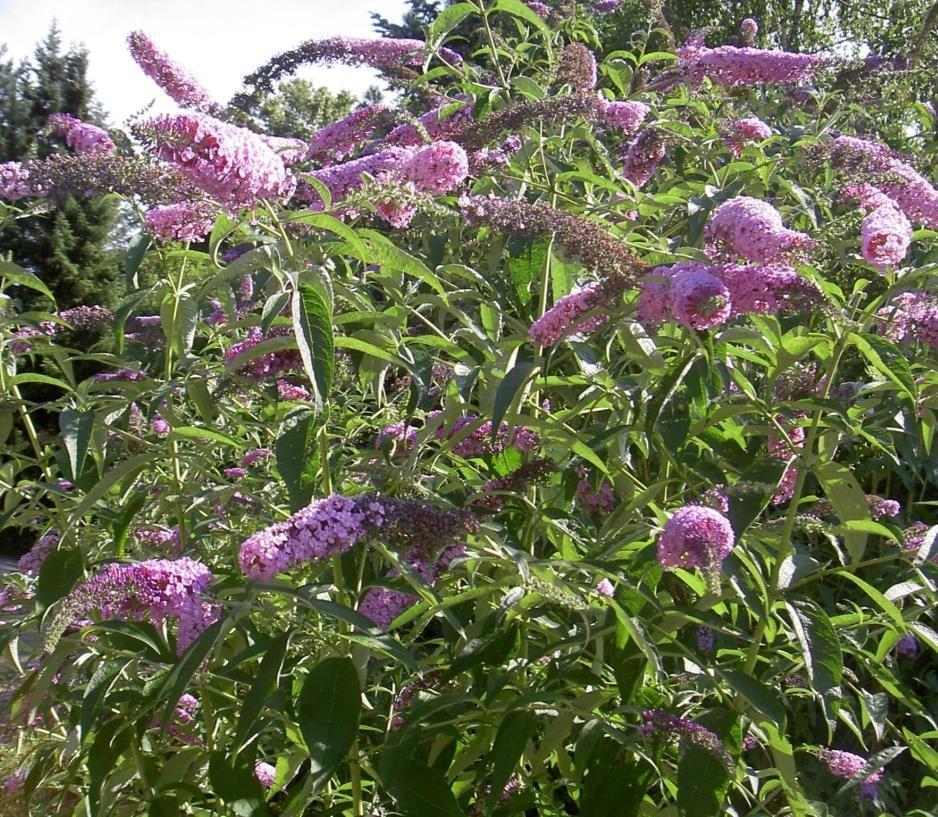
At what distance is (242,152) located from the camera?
1.63 metres

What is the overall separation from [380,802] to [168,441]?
947 millimetres

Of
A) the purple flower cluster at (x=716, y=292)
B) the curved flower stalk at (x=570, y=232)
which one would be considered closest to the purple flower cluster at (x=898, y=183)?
the purple flower cluster at (x=716, y=292)

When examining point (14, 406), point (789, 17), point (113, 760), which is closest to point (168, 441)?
point (14, 406)

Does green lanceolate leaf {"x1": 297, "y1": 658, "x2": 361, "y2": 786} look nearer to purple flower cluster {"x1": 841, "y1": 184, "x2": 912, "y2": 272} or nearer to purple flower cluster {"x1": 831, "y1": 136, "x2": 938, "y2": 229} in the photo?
purple flower cluster {"x1": 841, "y1": 184, "x2": 912, "y2": 272}

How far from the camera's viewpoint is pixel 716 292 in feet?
5.21

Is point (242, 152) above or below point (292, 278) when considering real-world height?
above

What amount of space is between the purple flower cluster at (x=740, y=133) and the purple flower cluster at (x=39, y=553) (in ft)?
6.31

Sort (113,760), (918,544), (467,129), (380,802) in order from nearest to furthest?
(113,760), (918,544), (467,129), (380,802)

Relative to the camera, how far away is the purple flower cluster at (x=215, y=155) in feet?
5.25

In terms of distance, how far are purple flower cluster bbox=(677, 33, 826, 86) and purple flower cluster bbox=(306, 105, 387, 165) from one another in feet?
3.81

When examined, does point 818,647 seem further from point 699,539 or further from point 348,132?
point 348,132

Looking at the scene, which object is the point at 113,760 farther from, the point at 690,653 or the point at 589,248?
the point at 589,248

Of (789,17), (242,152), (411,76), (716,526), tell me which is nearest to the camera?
(716,526)

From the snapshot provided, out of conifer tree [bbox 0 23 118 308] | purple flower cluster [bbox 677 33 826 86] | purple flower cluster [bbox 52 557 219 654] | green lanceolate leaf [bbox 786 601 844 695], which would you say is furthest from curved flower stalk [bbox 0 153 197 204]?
conifer tree [bbox 0 23 118 308]
